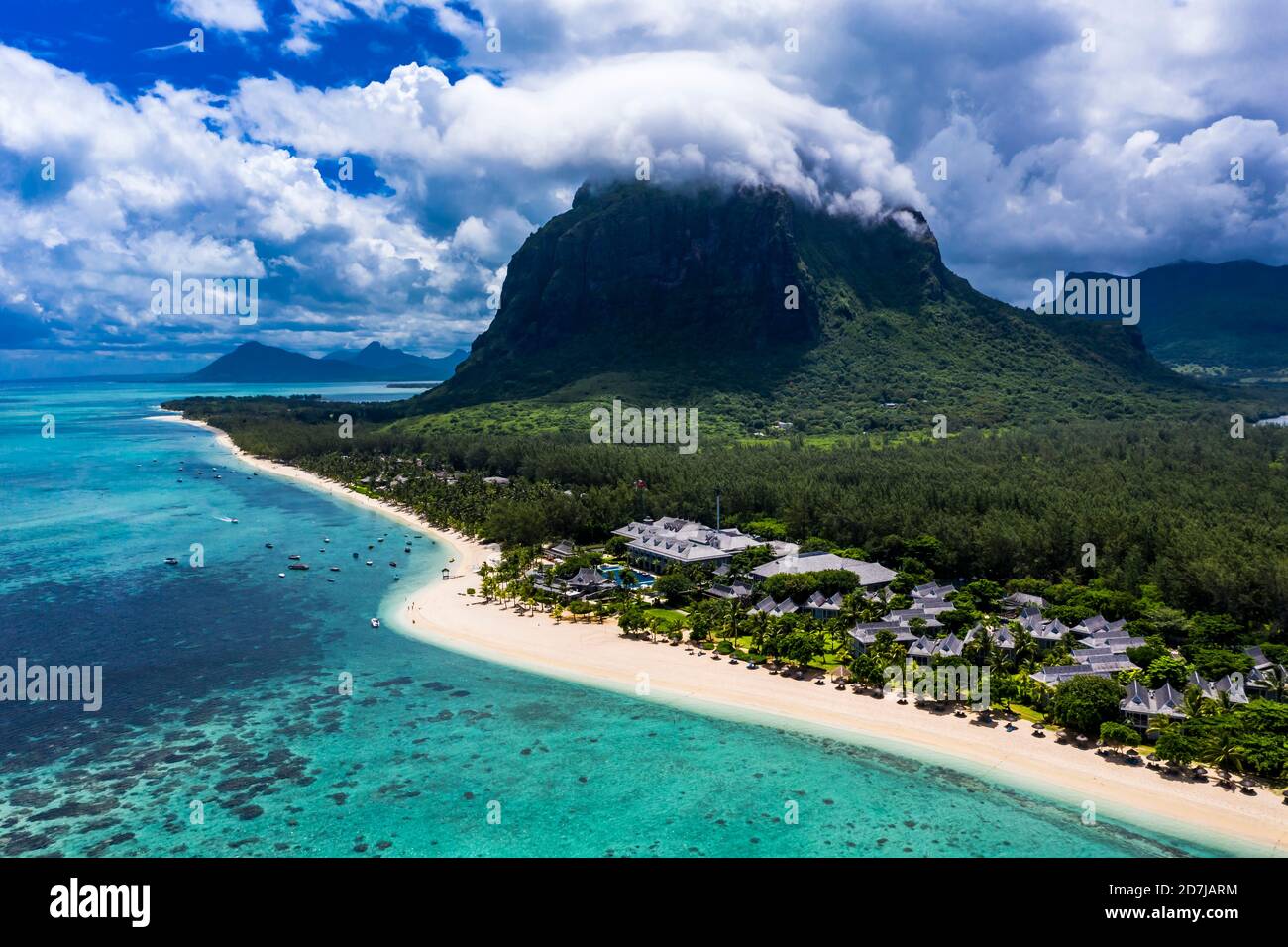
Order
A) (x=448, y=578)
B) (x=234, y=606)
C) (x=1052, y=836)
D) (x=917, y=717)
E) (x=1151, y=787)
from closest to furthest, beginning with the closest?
(x=1052, y=836), (x=1151, y=787), (x=917, y=717), (x=234, y=606), (x=448, y=578)

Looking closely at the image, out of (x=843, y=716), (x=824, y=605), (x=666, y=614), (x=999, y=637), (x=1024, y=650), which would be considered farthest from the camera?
(x=666, y=614)

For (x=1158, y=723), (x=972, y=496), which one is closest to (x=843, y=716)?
(x=1158, y=723)

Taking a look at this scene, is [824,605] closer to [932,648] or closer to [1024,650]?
[932,648]

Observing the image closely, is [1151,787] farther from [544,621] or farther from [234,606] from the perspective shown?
[234,606]

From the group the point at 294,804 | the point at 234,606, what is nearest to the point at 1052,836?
the point at 294,804

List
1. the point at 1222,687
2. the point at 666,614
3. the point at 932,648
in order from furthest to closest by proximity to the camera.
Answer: the point at 666,614
the point at 932,648
the point at 1222,687

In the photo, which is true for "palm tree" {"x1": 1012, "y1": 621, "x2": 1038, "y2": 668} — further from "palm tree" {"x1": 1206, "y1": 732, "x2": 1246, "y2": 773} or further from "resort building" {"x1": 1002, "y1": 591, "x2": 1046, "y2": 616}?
"palm tree" {"x1": 1206, "y1": 732, "x2": 1246, "y2": 773}
